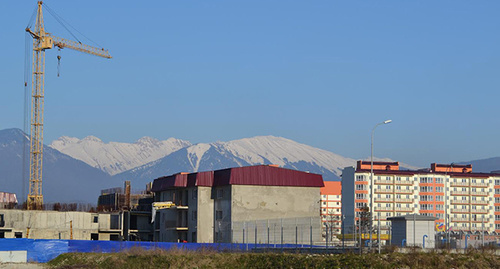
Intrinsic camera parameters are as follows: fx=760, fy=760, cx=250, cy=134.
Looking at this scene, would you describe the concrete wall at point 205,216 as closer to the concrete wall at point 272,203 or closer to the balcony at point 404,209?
the concrete wall at point 272,203

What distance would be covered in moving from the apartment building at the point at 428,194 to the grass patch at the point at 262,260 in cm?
10583

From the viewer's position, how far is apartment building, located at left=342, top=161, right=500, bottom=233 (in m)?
163

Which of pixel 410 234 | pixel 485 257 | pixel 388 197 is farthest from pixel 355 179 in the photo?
pixel 485 257

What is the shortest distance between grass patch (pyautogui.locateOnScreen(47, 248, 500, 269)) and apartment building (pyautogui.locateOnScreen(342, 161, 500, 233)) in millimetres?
105830

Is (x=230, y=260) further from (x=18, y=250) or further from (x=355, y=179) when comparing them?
(x=355, y=179)

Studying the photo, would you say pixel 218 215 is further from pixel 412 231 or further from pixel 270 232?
pixel 412 231

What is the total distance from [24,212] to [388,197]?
8702 cm

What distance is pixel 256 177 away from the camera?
300 feet

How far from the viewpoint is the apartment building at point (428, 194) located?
534 ft

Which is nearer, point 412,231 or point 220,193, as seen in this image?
point 412,231

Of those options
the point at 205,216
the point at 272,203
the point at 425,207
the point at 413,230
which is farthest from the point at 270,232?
the point at 425,207

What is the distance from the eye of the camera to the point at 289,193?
92875mm

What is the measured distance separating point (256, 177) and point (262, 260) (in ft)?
132

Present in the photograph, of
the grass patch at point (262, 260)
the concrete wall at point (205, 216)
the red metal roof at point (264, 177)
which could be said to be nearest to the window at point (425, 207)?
the red metal roof at point (264, 177)
